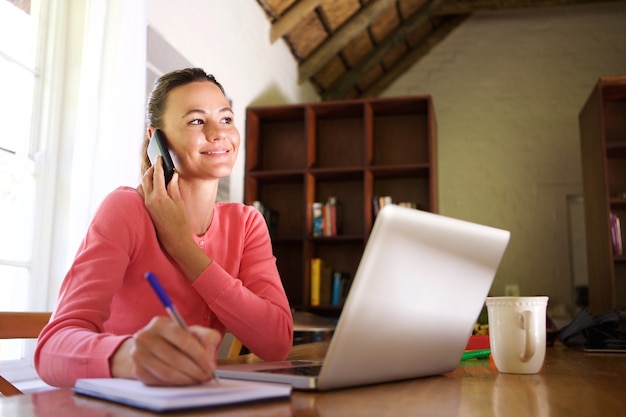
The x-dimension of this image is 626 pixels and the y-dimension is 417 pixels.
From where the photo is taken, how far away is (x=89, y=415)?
0.63 metres

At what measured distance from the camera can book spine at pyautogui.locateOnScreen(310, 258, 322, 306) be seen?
4.47 metres

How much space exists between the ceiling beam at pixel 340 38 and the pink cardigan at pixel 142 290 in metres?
4.09

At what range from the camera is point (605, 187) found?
169 inches

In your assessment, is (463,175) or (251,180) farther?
(463,175)

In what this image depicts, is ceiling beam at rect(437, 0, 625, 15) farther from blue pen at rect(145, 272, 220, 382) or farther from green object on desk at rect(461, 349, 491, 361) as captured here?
blue pen at rect(145, 272, 220, 382)

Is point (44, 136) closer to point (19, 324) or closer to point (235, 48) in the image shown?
point (19, 324)

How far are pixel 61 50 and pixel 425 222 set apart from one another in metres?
2.09

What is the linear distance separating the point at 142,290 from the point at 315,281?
3294mm

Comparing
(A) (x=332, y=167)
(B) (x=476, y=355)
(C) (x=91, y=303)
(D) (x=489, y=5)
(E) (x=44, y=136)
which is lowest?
(B) (x=476, y=355)

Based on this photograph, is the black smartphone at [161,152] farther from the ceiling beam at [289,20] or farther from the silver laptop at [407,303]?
the ceiling beam at [289,20]

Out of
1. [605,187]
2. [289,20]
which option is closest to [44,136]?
[289,20]

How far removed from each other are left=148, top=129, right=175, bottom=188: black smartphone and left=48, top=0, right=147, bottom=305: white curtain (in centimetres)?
91

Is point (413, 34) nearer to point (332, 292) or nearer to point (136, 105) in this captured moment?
point (332, 292)

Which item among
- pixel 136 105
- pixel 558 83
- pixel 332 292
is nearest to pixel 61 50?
pixel 136 105
